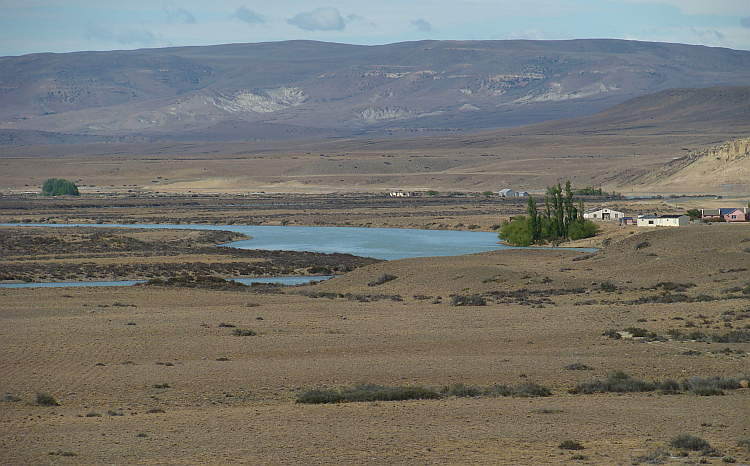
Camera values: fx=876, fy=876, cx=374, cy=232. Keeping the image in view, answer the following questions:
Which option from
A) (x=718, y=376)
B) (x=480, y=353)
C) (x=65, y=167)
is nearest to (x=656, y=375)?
(x=718, y=376)

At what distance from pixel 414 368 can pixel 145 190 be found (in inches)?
5159

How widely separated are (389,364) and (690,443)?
6918 millimetres

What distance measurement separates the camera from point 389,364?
16.2 metres

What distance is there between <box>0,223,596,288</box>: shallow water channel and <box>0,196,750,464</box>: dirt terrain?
45.7 ft

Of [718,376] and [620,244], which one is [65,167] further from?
[718,376]

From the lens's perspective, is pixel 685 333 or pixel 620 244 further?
pixel 620 244

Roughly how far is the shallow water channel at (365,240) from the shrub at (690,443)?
97.5 ft

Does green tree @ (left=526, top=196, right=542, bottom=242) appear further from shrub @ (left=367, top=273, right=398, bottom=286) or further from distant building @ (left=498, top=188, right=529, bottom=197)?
distant building @ (left=498, top=188, right=529, bottom=197)

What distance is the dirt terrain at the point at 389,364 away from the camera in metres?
10.7

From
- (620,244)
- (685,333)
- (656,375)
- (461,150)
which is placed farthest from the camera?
(461,150)

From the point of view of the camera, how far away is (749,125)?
Answer: 19488cm

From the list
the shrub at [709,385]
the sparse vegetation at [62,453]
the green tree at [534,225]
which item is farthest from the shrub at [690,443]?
the green tree at [534,225]

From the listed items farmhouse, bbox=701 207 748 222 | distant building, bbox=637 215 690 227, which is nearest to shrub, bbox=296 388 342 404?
distant building, bbox=637 215 690 227

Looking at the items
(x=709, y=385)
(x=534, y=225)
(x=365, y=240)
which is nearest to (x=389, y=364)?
(x=709, y=385)
